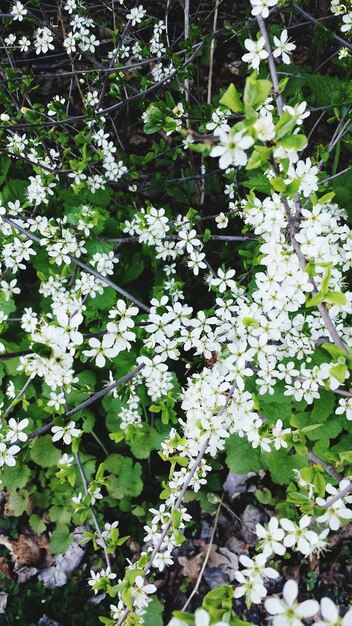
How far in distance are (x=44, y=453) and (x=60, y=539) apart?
58cm

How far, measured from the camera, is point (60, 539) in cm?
350

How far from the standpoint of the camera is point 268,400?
290 cm

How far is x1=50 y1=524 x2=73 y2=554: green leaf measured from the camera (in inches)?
136

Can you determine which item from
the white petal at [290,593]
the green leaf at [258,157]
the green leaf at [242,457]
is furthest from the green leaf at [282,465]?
the green leaf at [258,157]

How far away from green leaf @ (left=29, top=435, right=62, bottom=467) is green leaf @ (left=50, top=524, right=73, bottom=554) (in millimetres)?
449

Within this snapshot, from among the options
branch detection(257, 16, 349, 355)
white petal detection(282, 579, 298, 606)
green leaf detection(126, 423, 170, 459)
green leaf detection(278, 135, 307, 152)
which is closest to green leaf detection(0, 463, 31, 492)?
green leaf detection(126, 423, 170, 459)

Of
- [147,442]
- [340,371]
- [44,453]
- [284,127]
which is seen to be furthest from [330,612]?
[44,453]

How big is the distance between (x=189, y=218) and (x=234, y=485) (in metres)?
1.90

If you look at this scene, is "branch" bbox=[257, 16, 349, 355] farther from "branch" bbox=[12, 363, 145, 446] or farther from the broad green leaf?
"branch" bbox=[12, 363, 145, 446]

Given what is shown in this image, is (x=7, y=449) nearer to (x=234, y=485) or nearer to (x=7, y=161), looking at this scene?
(x=234, y=485)

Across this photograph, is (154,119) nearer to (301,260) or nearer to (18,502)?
(301,260)

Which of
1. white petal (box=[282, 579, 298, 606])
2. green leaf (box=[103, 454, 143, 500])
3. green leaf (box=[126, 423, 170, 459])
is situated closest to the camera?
white petal (box=[282, 579, 298, 606])

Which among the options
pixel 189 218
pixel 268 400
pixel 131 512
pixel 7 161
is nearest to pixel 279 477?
pixel 268 400

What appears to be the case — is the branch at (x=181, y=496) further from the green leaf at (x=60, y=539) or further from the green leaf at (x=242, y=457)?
the green leaf at (x=60, y=539)
